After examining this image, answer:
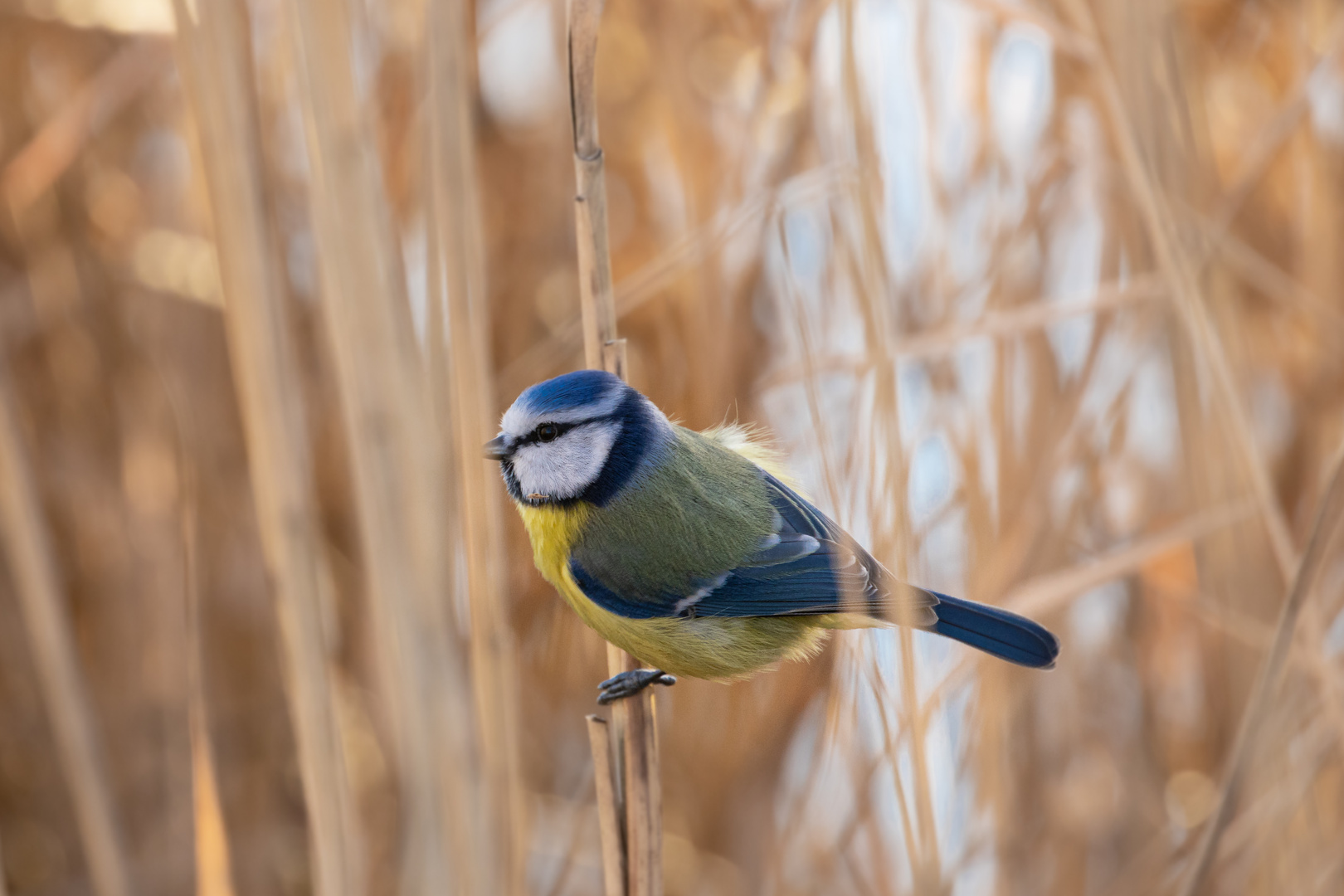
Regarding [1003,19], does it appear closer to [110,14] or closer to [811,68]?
[811,68]

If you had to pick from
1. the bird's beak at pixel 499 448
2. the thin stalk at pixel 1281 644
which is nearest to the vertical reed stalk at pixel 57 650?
the bird's beak at pixel 499 448

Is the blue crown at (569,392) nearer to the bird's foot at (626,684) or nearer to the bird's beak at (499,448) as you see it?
the bird's beak at (499,448)

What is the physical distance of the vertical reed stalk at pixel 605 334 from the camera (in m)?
0.44

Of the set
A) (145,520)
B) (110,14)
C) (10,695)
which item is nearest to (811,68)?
(110,14)

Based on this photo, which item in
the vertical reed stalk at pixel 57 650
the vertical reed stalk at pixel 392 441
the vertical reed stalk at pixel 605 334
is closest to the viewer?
the vertical reed stalk at pixel 605 334

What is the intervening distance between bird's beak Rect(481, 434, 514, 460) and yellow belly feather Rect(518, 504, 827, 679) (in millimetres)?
39

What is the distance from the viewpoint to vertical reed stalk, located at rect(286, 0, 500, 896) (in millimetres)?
541

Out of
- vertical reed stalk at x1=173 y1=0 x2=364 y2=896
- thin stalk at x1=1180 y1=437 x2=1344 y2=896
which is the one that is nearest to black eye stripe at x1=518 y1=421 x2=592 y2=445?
vertical reed stalk at x1=173 y1=0 x2=364 y2=896

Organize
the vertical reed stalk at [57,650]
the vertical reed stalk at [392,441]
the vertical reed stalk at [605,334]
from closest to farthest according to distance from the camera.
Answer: the vertical reed stalk at [605,334] < the vertical reed stalk at [392,441] < the vertical reed stalk at [57,650]

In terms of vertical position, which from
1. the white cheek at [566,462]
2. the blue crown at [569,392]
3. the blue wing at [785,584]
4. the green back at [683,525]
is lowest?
the blue wing at [785,584]

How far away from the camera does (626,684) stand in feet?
1.96

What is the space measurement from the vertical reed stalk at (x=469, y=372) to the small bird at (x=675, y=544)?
0.12ft

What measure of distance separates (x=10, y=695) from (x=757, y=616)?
111 cm

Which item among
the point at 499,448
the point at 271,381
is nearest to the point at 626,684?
the point at 499,448
